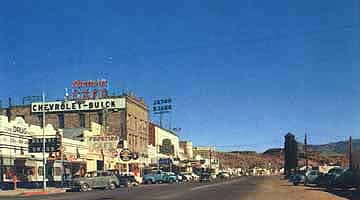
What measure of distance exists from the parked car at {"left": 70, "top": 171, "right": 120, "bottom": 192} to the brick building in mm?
38630

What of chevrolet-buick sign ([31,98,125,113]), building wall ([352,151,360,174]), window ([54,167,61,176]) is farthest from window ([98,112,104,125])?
building wall ([352,151,360,174])

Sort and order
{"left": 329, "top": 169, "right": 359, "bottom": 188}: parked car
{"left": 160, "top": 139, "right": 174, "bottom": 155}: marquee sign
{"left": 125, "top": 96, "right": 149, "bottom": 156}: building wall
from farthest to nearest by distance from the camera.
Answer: {"left": 160, "top": 139, "right": 174, "bottom": 155}: marquee sign → {"left": 125, "top": 96, "right": 149, "bottom": 156}: building wall → {"left": 329, "top": 169, "right": 359, "bottom": 188}: parked car

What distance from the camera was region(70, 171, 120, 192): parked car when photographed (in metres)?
47.7

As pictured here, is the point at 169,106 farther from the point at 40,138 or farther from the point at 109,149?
the point at 40,138

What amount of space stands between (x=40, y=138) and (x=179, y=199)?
1275 inches

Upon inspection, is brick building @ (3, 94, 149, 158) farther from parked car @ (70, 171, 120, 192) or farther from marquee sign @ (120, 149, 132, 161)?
parked car @ (70, 171, 120, 192)

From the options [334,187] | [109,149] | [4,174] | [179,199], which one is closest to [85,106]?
[109,149]

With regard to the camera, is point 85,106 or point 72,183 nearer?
point 72,183

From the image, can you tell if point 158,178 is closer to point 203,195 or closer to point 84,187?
point 84,187

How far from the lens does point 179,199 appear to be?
29.7 m

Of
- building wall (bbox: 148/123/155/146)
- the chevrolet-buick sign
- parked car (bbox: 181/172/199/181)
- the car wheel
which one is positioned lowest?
parked car (bbox: 181/172/199/181)

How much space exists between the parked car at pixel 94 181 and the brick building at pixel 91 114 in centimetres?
3863

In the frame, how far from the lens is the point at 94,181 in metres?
49.8

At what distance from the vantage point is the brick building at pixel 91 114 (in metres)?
93.1
